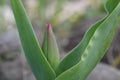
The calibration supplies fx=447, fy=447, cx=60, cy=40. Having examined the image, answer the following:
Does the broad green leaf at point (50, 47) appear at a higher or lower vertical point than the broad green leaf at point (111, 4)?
lower

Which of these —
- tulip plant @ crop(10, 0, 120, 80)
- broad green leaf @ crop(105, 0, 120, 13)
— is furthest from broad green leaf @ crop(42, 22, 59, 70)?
broad green leaf @ crop(105, 0, 120, 13)

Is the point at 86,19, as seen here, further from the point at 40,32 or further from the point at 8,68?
the point at 8,68

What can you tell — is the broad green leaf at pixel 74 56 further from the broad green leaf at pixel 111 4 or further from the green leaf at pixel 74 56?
the broad green leaf at pixel 111 4

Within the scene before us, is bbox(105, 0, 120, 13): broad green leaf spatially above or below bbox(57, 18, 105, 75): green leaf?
above

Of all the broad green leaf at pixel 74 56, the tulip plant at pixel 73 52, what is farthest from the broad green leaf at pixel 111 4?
the broad green leaf at pixel 74 56

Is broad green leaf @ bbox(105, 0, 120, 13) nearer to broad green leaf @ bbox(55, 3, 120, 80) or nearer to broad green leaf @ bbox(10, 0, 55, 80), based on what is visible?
broad green leaf @ bbox(55, 3, 120, 80)
